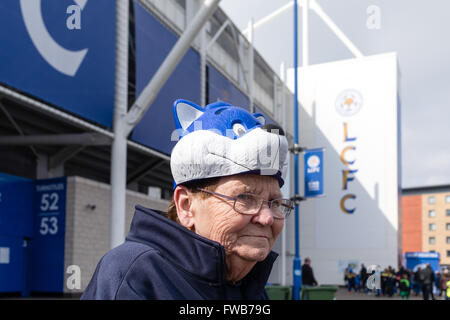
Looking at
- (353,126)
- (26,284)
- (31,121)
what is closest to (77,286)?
(31,121)

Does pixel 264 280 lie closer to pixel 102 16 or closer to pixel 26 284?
pixel 102 16

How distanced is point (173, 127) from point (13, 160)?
1244 cm

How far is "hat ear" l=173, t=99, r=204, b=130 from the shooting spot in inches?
56.8

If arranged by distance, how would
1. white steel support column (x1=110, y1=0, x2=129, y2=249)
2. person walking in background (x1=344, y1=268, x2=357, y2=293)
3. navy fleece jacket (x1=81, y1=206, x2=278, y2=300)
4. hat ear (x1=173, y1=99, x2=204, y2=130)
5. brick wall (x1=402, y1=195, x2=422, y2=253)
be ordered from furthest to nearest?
1. brick wall (x1=402, y1=195, x2=422, y2=253)
2. person walking in background (x1=344, y1=268, x2=357, y2=293)
3. white steel support column (x1=110, y1=0, x2=129, y2=249)
4. hat ear (x1=173, y1=99, x2=204, y2=130)
5. navy fleece jacket (x1=81, y1=206, x2=278, y2=300)

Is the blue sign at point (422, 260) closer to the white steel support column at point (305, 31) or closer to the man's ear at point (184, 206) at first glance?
the white steel support column at point (305, 31)

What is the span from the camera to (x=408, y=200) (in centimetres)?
7212

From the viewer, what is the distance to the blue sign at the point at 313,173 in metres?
17.5

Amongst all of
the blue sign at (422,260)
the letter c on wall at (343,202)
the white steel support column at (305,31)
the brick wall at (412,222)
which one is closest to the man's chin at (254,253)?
the blue sign at (422,260)

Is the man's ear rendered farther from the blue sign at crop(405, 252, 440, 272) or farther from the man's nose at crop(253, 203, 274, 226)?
the blue sign at crop(405, 252, 440, 272)

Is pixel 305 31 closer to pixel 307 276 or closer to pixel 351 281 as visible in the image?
pixel 351 281

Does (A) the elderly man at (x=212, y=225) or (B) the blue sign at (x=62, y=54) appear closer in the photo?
(A) the elderly man at (x=212, y=225)

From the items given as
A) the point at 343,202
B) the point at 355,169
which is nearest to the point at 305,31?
the point at 355,169

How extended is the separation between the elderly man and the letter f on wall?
28.3 feet

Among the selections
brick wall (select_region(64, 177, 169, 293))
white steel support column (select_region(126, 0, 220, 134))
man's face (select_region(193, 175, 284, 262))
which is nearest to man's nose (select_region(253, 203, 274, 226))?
man's face (select_region(193, 175, 284, 262))
